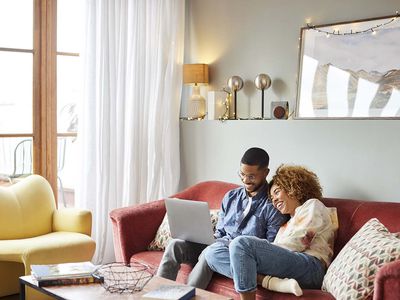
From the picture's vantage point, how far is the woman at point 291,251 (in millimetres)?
3033

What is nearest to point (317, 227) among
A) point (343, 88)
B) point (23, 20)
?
point (343, 88)

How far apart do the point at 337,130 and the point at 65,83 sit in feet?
7.27

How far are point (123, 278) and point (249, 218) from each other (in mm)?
938

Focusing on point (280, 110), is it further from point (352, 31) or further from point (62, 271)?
point (62, 271)

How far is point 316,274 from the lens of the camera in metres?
3.12

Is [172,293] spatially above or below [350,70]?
below

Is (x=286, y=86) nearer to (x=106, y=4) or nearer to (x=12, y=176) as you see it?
(x=106, y=4)

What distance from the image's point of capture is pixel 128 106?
4.89 meters

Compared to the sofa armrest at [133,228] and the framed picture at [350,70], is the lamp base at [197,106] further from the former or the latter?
the sofa armrest at [133,228]

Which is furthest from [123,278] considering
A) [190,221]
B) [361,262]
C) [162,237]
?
[361,262]

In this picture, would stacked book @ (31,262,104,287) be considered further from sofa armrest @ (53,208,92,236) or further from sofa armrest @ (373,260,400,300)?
sofa armrest @ (373,260,400,300)

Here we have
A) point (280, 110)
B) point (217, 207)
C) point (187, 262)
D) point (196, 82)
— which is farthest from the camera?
point (196, 82)

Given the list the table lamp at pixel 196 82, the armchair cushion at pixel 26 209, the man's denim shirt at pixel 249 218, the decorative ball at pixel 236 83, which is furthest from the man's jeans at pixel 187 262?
the table lamp at pixel 196 82

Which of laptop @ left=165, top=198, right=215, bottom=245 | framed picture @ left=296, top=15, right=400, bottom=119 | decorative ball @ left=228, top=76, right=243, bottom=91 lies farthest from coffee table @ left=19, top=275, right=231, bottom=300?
decorative ball @ left=228, top=76, right=243, bottom=91
